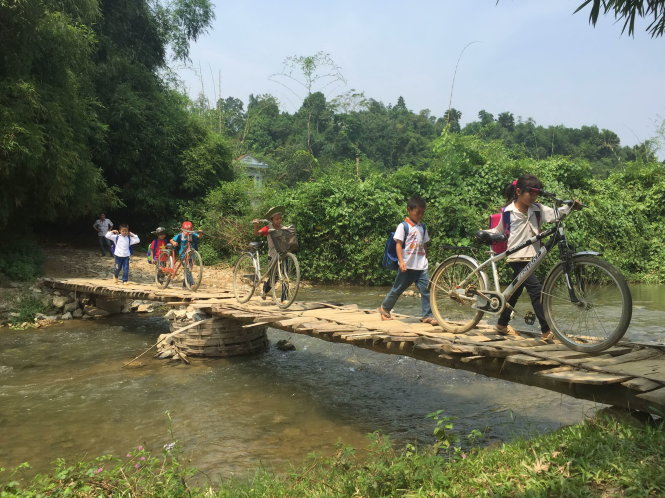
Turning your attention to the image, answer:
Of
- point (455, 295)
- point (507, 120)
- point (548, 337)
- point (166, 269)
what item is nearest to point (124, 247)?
point (166, 269)

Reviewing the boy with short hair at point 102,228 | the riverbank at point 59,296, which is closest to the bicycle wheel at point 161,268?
the riverbank at point 59,296

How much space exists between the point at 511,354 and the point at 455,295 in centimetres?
113

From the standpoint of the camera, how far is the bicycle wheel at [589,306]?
367 centimetres

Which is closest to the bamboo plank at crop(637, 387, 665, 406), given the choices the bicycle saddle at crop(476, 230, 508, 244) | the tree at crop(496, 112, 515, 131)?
the bicycle saddle at crop(476, 230, 508, 244)

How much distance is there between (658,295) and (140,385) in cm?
1327

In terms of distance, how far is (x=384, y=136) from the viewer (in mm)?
49656

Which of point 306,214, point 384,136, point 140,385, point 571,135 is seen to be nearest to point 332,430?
point 140,385

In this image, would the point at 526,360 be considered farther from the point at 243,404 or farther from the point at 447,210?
the point at 447,210

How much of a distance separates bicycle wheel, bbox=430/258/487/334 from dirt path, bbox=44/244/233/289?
9.80 metres

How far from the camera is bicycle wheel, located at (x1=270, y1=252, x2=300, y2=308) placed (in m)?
7.00

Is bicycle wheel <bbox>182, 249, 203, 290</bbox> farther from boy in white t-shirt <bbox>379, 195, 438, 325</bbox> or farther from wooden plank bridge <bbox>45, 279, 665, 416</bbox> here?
boy in white t-shirt <bbox>379, 195, 438, 325</bbox>

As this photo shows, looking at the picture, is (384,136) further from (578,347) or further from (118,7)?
(578,347)

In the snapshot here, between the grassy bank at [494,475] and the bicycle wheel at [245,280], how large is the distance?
4.50 m

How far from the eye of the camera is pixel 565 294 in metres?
4.17
